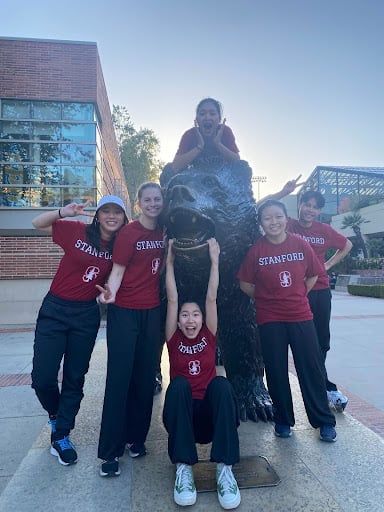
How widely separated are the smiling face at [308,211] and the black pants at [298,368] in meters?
1.08

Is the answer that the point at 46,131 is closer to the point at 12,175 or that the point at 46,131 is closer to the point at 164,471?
the point at 12,175

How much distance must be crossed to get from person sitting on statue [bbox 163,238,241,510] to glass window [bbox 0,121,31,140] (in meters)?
11.4

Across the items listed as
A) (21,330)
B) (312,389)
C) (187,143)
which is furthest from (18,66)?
(312,389)

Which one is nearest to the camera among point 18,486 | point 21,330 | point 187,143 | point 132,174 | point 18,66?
point 18,486

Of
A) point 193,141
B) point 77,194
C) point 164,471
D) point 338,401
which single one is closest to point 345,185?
point 77,194

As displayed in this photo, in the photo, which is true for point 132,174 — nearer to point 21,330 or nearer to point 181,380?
point 21,330

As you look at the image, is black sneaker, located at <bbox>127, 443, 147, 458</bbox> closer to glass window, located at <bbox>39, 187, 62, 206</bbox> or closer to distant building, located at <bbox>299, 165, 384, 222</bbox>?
glass window, located at <bbox>39, 187, 62, 206</bbox>

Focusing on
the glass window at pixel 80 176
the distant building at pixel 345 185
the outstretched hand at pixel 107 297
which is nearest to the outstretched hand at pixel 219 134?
the outstretched hand at pixel 107 297

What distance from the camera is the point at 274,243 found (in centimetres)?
278

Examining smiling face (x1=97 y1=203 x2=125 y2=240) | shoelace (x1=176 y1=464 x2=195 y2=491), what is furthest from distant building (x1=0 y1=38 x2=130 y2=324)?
shoelace (x1=176 y1=464 x2=195 y2=491)

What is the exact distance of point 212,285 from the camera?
2.46 m

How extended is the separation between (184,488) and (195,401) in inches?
17.7

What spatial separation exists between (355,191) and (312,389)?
50825 mm

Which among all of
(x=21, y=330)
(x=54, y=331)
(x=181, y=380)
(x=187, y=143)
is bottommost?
(x=21, y=330)
